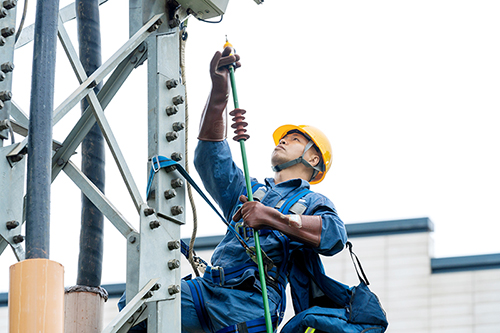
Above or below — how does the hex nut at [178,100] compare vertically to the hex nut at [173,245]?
above

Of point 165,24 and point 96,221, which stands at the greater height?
point 165,24

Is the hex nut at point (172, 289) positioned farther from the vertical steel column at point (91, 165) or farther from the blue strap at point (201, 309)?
the blue strap at point (201, 309)

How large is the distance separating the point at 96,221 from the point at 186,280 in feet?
2.67

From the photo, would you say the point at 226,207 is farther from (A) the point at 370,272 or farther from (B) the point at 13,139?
(A) the point at 370,272

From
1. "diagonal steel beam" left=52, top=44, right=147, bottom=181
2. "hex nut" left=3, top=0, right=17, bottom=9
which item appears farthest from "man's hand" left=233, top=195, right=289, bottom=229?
"hex nut" left=3, top=0, right=17, bottom=9

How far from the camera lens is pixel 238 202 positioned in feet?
20.8

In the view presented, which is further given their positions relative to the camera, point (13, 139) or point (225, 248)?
point (225, 248)

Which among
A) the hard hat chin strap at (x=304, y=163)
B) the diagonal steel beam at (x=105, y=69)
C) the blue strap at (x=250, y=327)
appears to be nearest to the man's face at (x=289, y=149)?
the hard hat chin strap at (x=304, y=163)

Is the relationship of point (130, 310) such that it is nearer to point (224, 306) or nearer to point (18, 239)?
point (18, 239)

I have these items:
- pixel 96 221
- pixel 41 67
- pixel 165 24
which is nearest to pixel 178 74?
pixel 165 24

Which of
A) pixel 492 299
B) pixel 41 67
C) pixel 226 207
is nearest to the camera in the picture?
pixel 41 67

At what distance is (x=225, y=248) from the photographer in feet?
19.7

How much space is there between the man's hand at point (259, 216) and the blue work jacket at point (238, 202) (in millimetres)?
338

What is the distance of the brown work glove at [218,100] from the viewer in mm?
5609
